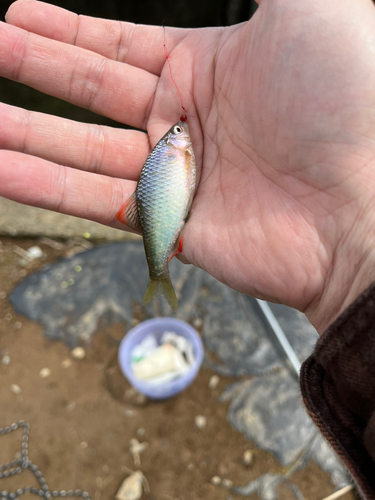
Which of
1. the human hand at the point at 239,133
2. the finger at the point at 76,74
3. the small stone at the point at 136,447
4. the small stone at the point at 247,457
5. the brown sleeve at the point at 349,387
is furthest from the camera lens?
the small stone at the point at 136,447

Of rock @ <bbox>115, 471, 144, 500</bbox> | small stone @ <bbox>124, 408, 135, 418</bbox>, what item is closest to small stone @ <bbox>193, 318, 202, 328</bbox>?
small stone @ <bbox>124, 408, 135, 418</bbox>

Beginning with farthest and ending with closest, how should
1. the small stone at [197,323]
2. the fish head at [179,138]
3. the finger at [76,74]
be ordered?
the small stone at [197,323], the finger at [76,74], the fish head at [179,138]

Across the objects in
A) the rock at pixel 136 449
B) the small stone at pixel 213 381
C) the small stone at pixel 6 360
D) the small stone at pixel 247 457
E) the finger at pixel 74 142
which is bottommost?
the small stone at pixel 6 360

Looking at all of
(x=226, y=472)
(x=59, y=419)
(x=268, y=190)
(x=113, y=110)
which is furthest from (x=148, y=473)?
(x=113, y=110)

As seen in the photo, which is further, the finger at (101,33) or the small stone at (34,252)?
the small stone at (34,252)

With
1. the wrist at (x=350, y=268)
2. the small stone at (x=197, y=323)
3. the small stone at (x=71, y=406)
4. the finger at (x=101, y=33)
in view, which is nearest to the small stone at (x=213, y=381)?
the small stone at (x=197, y=323)

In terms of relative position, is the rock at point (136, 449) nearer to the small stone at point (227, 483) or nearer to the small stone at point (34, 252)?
the small stone at point (227, 483)

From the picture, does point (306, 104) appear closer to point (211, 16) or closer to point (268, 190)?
point (268, 190)
